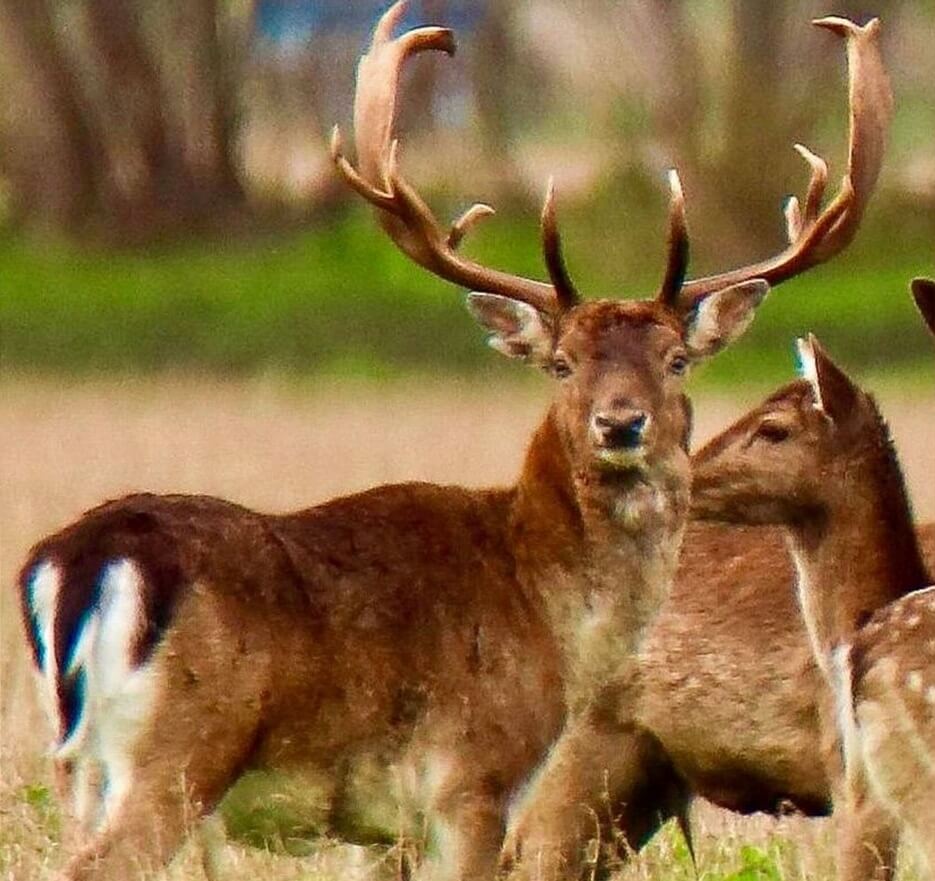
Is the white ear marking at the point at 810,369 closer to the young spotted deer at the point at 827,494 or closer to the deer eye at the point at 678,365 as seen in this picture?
the young spotted deer at the point at 827,494

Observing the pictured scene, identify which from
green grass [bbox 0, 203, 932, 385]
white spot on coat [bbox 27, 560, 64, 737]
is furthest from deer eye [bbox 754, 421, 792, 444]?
green grass [bbox 0, 203, 932, 385]

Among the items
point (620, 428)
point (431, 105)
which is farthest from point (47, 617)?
point (431, 105)

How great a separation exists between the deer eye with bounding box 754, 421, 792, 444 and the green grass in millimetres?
13277

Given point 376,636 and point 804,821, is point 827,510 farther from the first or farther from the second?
point 376,636

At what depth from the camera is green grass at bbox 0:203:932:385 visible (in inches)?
888

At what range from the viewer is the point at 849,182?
25.4ft

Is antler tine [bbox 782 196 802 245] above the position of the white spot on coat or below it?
above

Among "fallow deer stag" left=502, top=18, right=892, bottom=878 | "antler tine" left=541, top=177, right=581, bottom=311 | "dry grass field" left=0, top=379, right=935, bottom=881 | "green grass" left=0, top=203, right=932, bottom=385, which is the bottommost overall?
"green grass" left=0, top=203, right=932, bottom=385

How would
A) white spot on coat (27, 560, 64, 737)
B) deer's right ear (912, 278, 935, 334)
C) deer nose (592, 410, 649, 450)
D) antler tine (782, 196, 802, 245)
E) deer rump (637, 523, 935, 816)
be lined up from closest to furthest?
1. white spot on coat (27, 560, 64, 737)
2. deer nose (592, 410, 649, 450)
3. deer rump (637, 523, 935, 816)
4. antler tine (782, 196, 802, 245)
5. deer's right ear (912, 278, 935, 334)

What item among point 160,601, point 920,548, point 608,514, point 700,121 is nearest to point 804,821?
point 920,548

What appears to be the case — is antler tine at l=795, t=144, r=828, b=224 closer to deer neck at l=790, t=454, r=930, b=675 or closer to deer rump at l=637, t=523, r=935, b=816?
deer neck at l=790, t=454, r=930, b=675

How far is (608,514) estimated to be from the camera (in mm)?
6926

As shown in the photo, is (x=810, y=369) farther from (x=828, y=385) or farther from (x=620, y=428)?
(x=620, y=428)

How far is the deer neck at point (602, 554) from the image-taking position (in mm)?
6871
